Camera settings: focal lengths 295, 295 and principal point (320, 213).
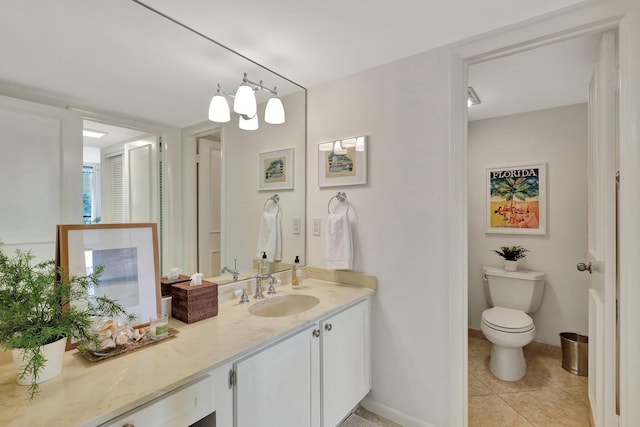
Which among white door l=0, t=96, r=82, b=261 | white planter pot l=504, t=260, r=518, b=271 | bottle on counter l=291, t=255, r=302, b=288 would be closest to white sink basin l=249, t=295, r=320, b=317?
bottle on counter l=291, t=255, r=302, b=288

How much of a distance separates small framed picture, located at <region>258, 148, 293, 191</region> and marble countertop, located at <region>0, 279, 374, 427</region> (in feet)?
3.15

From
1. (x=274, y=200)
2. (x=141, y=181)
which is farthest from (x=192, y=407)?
(x=274, y=200)

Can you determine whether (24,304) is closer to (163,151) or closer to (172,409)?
(172,409)

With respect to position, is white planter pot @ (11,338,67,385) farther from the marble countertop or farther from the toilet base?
the toilet base

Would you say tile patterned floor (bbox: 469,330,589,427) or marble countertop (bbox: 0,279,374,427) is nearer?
marble countertop (bbox: 0,279,374,427)

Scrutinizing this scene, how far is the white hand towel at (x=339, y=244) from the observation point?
1925 millimetres

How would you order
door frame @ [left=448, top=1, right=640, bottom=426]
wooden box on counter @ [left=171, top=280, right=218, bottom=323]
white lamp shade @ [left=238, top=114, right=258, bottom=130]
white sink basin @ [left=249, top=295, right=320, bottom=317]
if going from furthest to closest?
white lamp shade @ [left=238, top=114, right=258, bottom=130] < white sink basin @ [left=249, top=295, right=320, bottom=317] < wooden box on counter @ [left=171, top=280, right=218, bottom=323] < door frame @ [left=448, top=1, right=640, bottom=426]

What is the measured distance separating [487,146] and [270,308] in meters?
2.63

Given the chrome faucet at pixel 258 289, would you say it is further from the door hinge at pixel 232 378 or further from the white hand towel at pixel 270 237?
the door hinge at pixel 232 378

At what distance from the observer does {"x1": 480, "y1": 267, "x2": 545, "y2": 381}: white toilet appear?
218 centimetres

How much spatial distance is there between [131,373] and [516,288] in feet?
9.62

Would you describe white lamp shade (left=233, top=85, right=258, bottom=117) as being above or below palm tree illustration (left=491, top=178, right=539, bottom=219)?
above

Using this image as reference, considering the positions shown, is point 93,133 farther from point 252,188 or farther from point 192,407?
point 192,407

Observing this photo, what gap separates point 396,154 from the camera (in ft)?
5.92
